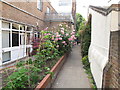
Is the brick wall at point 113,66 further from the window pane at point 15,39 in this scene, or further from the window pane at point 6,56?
the window pane at point 15,39

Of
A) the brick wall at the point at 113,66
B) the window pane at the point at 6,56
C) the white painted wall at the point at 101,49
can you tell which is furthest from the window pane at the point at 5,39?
the brick wall at the point at 113,66

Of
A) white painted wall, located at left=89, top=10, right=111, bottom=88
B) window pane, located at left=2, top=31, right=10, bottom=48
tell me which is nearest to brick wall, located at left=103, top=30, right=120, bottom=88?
white painted wall, located at left=89, top=10, right=111, bottom=88

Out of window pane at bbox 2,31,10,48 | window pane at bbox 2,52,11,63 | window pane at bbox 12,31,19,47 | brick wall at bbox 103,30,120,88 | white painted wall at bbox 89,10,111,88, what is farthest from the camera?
window pane at bbox 12,31,19,47

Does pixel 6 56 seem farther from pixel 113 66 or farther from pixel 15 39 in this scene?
pixel 113 66

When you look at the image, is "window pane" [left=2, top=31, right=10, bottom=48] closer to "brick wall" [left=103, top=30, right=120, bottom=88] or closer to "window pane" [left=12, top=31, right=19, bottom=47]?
"window pane" [left=12, top=31, right=19, bottom=47]

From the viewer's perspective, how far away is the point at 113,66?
7.79 ft

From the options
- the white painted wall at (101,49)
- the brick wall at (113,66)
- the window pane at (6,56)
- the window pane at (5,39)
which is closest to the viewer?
the brick wall at (113,66)

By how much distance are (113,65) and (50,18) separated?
42.3 ft

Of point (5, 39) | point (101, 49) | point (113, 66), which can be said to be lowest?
point (113, 66)

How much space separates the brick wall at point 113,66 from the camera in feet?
7.13

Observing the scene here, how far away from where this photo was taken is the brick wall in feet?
7.13

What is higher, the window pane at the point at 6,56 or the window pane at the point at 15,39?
the window pane at the point at 15,39

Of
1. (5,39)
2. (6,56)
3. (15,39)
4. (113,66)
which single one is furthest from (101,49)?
(15,39)

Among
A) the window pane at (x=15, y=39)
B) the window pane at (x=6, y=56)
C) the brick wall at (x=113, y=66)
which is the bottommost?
the window pane at (x=6, y=56)
